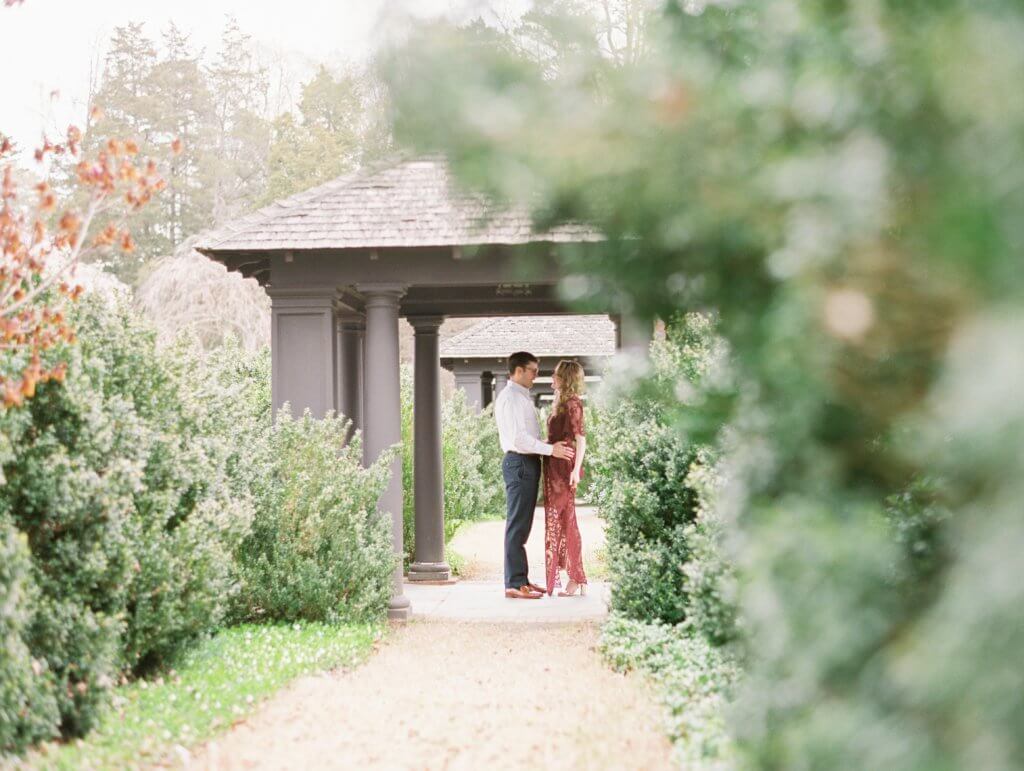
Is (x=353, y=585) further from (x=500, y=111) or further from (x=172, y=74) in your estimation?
(x=172, y=74)

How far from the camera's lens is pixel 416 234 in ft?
29.4

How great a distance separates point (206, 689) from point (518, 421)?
4599 mm

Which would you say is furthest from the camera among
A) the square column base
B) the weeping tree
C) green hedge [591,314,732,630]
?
the weeping tree

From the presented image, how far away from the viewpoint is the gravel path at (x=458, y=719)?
4891mm

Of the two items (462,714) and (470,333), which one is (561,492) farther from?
(470,333)

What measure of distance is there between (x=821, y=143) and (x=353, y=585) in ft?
23.4

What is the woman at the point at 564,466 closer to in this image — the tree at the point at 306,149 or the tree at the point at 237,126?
the tree at the point at 306,149

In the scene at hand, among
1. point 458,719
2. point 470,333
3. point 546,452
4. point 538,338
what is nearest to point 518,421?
point 546,452

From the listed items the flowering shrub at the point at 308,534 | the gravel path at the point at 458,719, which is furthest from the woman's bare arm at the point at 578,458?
the gravel path at the point at 458,719

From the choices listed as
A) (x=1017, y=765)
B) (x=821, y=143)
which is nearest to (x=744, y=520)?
(x=821, y=143)

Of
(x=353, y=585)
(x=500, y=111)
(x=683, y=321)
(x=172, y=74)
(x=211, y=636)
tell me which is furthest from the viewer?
(x=172, y=74)

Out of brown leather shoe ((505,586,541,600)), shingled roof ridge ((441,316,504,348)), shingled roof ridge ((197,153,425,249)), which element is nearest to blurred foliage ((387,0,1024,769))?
shingled roof ridge ((197,153,425,249))

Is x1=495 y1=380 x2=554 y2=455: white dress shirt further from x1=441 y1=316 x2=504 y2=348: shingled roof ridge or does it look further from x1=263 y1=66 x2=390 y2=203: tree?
x1=263 y1=66 x2=390 y2=203: tree

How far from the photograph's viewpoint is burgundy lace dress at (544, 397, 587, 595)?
9.96 meters
